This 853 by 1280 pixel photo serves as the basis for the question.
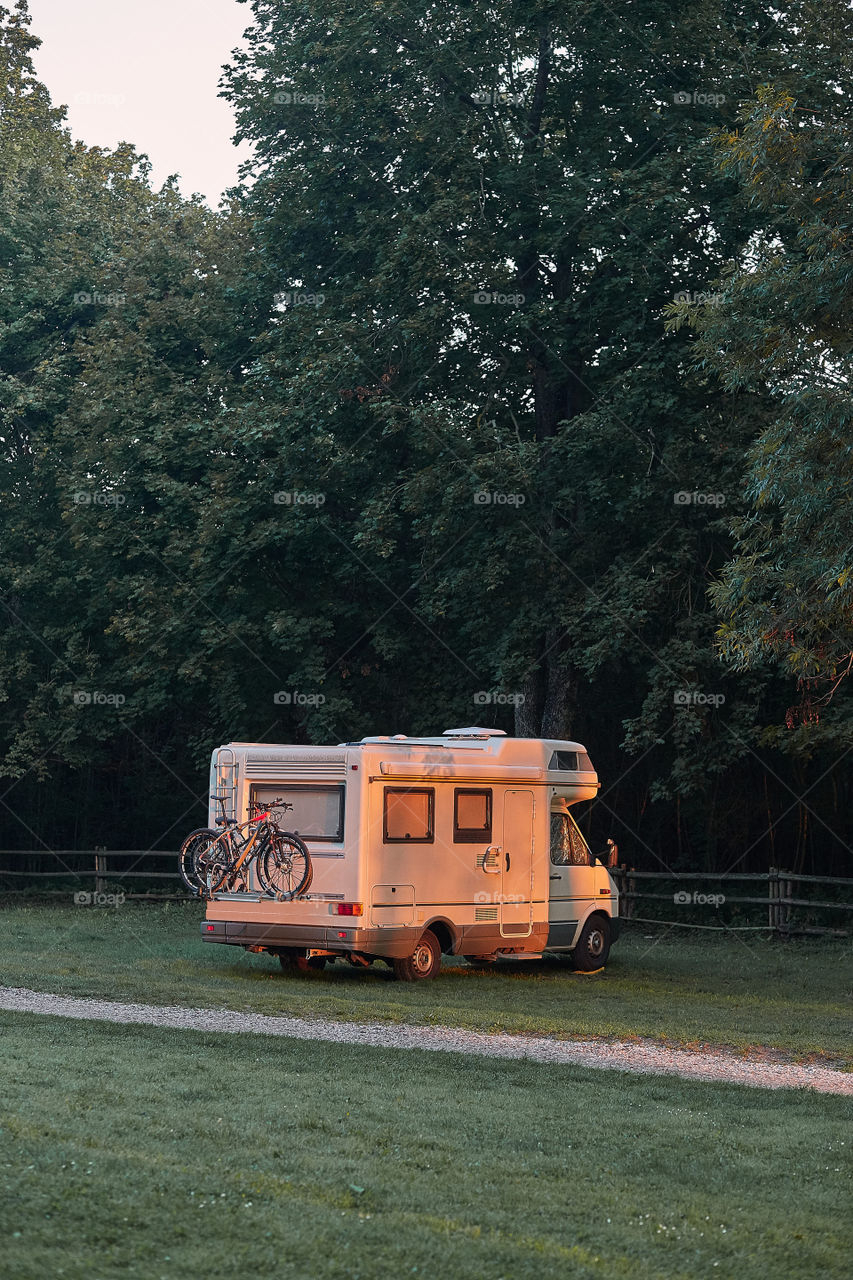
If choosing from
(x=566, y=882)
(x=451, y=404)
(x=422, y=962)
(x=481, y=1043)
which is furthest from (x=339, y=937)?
(x=451, y=404)

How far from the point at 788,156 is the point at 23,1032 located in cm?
1081

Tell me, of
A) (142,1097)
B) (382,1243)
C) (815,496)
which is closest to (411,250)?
(815,496)

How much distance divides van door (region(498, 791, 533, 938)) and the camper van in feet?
0.05

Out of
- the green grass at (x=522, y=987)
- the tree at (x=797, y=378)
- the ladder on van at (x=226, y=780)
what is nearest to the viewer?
the green grass at (x=522, y=987)

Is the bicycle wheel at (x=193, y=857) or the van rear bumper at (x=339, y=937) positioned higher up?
the bicycle wheel at (x=193, y=857)

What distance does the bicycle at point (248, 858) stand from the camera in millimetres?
15898

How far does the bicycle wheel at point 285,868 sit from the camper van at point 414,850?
0.17 metres

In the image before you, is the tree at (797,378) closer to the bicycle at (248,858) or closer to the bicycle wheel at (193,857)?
the bicycle at (248,858)

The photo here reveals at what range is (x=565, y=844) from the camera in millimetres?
18453

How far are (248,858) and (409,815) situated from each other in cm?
181

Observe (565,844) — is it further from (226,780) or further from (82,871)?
(82,871)

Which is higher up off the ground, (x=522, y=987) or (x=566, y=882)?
(x=566, y=882)

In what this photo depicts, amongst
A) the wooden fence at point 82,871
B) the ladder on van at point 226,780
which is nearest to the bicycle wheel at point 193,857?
the ladder on van at point 226,780

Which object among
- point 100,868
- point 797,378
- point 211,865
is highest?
point 797,378
